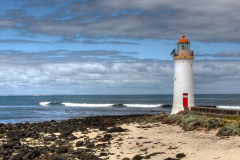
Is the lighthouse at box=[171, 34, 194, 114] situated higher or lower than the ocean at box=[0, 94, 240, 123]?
higher

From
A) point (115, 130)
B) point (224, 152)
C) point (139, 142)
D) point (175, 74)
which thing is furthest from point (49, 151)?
point (175, 74)

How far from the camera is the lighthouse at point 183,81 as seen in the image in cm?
2331

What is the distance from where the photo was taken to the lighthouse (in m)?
23.3

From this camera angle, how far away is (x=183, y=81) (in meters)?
23.3

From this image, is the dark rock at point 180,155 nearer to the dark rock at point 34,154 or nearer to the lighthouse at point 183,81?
the dark rock at point 34,154

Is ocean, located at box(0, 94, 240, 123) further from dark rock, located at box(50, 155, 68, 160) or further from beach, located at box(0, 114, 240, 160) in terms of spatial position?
dark rock, located at box(50, 155, 68, 160)

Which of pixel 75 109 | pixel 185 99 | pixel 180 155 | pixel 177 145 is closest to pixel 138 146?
pixel 177 145

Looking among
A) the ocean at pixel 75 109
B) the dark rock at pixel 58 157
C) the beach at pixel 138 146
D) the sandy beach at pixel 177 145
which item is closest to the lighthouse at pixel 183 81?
the beach at pixel 138 146

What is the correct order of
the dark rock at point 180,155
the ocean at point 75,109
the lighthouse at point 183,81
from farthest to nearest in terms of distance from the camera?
1. the ocean at point 75,109
2. the lighthouse at point 183,81
3. the dark rock at point 180,155

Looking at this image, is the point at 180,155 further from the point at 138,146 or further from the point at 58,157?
the point at 58,157

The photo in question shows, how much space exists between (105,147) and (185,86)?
1102cm

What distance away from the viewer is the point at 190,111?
2189 cm

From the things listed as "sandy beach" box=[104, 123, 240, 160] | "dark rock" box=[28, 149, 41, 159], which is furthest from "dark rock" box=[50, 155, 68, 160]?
"sandy beach" box=[104, 123, 240, 160]

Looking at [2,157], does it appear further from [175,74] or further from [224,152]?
[175,74]
